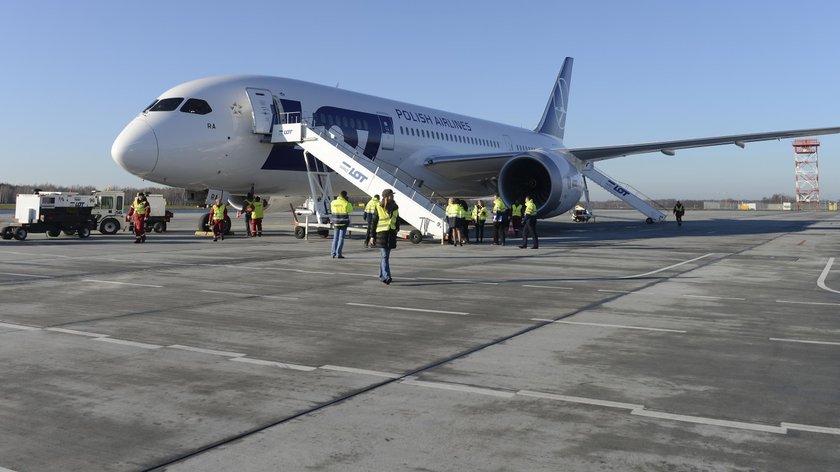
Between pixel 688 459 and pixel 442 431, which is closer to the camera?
pixel 688 459

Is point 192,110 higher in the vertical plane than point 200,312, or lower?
higher

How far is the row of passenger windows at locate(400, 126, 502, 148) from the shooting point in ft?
79.1

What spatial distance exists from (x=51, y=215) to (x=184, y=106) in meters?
6.60

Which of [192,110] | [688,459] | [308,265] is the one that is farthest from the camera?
[192,110]

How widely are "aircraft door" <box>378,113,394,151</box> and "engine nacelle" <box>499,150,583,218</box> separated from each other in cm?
388

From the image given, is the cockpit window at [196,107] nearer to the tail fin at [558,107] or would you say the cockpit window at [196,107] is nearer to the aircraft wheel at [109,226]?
the aircraft wheel at [109,226]

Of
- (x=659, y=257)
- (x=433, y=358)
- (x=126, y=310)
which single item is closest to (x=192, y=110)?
(x=126, y=310)

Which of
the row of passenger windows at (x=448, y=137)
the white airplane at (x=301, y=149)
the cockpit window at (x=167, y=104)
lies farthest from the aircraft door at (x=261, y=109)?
the row of passenger windows at (x=448, y=137)

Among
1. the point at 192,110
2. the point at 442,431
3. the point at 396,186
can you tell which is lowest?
the point at 442,431

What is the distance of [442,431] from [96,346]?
3597 millimetres

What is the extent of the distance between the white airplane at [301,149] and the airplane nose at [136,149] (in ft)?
0.08

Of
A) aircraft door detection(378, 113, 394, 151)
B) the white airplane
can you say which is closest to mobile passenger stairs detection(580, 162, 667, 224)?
the white airplane

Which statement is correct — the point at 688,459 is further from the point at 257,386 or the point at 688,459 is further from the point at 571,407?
the point at 257,386

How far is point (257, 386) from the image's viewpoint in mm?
4789
